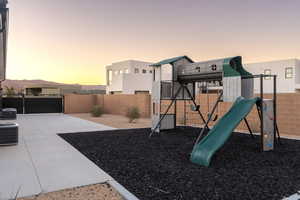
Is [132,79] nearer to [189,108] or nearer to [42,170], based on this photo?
[189,108]

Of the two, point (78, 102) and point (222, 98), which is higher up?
point (222, 98)

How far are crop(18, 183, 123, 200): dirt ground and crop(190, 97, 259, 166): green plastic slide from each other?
6.37 ft

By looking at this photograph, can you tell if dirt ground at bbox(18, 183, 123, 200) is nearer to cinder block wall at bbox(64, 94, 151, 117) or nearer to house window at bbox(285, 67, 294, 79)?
cinder block wall at bbox(64, 94, 151, 117)

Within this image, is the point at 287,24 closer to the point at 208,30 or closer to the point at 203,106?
the point at 208,30

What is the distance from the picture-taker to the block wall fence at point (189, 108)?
290 inches

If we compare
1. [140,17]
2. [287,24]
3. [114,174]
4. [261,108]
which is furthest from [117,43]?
[114,174]

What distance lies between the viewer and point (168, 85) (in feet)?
26.3

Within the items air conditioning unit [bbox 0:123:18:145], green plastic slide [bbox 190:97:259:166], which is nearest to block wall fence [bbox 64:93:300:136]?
green plastic slide [bbox 190:97:259:166]

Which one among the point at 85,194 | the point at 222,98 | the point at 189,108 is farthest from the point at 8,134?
the point at 189,108

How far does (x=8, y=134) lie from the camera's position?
17.4 ft

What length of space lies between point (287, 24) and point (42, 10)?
13.0 metres

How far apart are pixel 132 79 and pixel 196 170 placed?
21.7 m

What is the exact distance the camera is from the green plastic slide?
4066 millimetres

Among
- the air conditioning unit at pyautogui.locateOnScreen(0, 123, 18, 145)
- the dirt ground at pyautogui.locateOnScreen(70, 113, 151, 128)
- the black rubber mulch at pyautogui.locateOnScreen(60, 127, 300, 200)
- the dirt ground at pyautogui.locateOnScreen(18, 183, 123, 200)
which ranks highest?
the air conditioning unit at pyautogui.locateOnScreen(0, 123, 18, 145)
